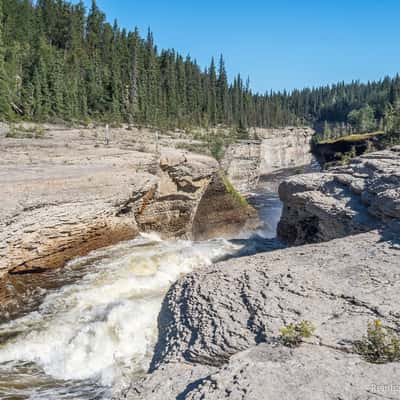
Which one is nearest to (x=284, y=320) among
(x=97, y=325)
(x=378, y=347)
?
(x=378, y=347)

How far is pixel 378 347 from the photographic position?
522cm

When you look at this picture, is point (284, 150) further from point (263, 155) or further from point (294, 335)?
point (294, 335)

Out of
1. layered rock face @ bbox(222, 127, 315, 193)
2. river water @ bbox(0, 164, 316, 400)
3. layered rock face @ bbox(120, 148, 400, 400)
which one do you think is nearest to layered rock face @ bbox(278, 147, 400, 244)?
layered rock face @ bbox(120, 148, 400, 400)

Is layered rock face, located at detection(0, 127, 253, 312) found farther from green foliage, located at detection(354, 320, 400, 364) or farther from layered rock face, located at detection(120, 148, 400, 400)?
green foliage, located at detection(354, 320, 400, 364)

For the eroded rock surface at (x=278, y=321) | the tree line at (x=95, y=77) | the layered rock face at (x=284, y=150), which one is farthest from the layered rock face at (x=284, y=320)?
the layered rock face at (x=284, y=150)

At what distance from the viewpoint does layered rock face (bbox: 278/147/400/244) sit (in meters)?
11.4

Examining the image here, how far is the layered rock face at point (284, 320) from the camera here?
458 cm

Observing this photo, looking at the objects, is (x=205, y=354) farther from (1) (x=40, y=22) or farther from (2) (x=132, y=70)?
(1) (x=40, y=22)

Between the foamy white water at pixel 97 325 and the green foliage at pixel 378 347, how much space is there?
13.1ft

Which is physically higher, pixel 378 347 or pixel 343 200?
pixel 343 200

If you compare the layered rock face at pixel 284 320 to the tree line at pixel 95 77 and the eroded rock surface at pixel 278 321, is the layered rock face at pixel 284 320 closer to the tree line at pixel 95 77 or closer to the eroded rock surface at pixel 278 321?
the eroded rock surface at pixel 278 321

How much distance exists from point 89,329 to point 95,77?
3954cm

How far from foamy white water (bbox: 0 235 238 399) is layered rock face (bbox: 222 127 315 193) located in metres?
22.7

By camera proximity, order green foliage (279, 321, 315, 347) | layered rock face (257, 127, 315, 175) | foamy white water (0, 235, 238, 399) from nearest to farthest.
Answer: green foliage (279, 321, 315, 347) < foamy white water (0, 235, 238, 399) < layered rock face (257, 127, 315, 175)
